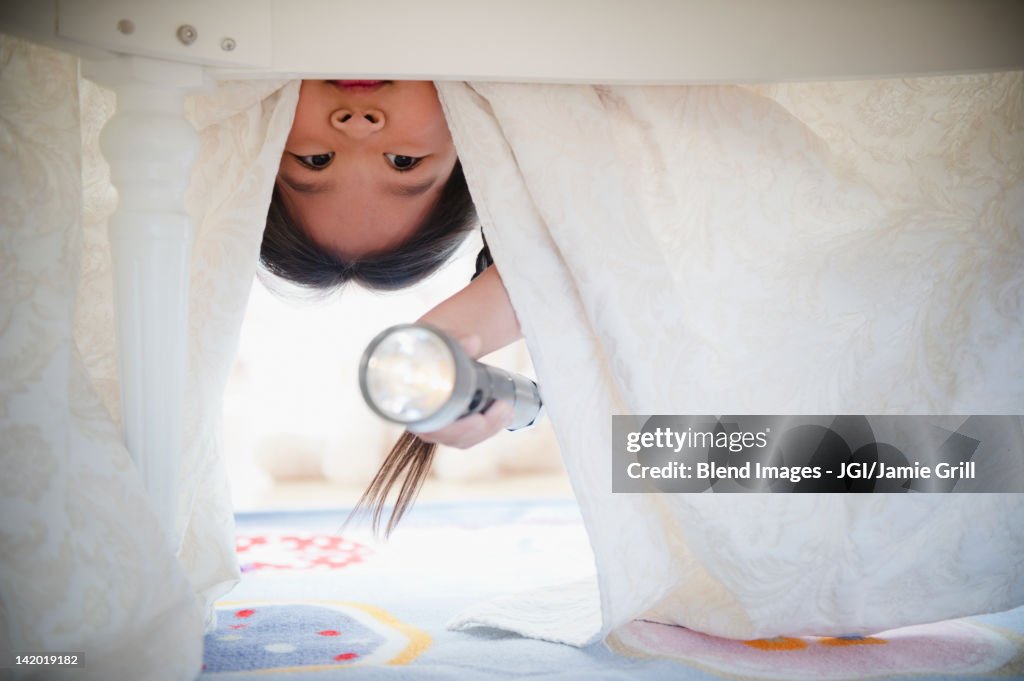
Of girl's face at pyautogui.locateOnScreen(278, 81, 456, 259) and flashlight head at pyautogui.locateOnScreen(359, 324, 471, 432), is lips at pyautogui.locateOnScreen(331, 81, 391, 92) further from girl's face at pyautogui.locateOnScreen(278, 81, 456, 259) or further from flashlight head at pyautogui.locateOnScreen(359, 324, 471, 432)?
flashlight head at pyautogui.locateOnScreen(359, 324, 471, 432)

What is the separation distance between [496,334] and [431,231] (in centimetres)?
27

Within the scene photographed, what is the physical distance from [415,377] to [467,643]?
1.17 feet

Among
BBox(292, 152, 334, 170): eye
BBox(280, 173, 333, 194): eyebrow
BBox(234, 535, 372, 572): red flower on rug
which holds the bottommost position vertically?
BBox(234, 535, 372, 572): red flower on rug

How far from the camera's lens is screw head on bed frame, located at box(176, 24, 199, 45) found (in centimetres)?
70

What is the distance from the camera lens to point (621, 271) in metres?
0.88

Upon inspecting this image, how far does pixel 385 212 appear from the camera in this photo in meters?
1.08

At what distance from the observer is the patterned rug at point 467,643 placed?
81 centimetres

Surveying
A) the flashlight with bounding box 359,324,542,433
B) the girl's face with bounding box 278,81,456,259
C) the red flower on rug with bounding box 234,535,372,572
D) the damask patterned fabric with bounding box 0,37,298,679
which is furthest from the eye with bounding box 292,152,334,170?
the red flower on rug with bounding box 234,535,372,572

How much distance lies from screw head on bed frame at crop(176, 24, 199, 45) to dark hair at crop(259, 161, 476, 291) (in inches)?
15.4

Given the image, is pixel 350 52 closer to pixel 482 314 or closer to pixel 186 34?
pixel 186 34

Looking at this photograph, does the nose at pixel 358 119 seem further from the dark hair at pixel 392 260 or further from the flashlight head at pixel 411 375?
Answer: the flashlight head at pixel 411 375

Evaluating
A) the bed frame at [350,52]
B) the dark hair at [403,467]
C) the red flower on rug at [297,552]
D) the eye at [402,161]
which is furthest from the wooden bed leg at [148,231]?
the red flower on rug at [297,552]

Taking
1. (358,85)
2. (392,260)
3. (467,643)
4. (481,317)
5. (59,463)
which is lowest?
(467,643)

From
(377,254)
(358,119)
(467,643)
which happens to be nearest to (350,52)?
(358,119)
